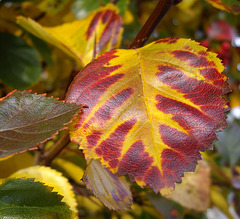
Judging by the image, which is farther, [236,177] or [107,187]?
[236,177]

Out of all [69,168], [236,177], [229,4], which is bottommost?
[236,177]

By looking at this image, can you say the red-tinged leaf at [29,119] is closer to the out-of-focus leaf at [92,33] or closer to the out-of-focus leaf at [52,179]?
the out-of-focus leaf at [52,179]

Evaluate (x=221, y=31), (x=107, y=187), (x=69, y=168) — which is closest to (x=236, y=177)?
(x=69, y=168)

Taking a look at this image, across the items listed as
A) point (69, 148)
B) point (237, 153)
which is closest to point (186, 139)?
point (69, 148)

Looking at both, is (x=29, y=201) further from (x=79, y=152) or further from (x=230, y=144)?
→ (x=230, y=144)

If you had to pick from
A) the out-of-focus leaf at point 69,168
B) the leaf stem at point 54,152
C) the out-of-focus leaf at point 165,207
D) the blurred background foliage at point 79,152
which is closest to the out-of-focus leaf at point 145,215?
the blurred background foliage at point 79,152

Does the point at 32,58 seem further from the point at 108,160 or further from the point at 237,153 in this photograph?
the point at 237,153

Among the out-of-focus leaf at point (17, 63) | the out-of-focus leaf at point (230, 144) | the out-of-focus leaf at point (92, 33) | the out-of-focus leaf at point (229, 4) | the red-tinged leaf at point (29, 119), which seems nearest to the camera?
the red-tinged leaf at point (29, 119)
